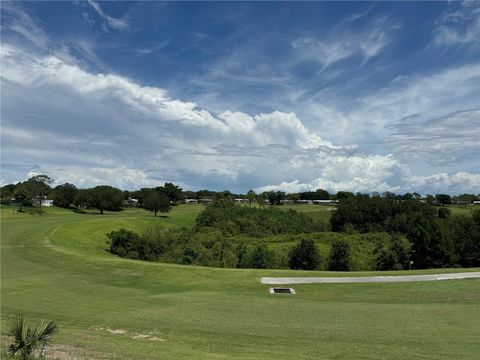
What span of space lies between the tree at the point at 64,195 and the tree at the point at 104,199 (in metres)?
10.8

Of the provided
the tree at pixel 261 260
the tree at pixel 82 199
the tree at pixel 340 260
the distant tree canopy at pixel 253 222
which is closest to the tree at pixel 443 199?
the distant tree canopy at pixel 253 222

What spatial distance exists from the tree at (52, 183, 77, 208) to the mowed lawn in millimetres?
93062

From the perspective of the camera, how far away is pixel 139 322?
17.4m

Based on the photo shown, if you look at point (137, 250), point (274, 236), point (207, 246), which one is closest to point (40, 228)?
point (137, 250)

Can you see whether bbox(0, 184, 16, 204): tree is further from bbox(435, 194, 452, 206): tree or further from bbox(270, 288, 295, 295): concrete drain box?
bbox(435, 194, 452, 206): tree

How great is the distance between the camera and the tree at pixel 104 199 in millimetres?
112375

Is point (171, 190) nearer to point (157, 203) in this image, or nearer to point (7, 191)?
point (157, 203)

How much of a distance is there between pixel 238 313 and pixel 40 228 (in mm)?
50272

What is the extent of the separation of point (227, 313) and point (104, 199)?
3934 inches

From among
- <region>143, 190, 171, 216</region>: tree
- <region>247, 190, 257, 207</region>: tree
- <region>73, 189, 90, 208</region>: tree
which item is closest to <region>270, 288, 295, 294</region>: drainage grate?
<region>143, 190, 171, 216</region>: tree

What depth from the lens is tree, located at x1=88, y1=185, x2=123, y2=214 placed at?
369 ft

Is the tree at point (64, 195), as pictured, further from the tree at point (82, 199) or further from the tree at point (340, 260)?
the tree at point (340, 260)

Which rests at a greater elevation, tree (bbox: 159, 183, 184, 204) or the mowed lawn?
tree (bbox: 159, 183, 184, 204)

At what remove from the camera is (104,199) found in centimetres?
11294
